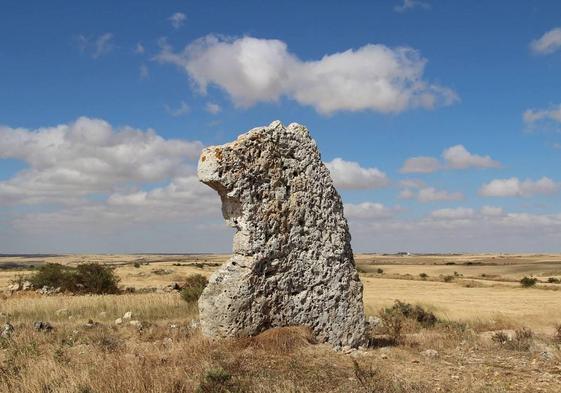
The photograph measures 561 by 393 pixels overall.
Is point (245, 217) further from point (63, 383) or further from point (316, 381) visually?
point (63, 383)

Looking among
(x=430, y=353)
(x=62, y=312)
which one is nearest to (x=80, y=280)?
(x=62, y=312)

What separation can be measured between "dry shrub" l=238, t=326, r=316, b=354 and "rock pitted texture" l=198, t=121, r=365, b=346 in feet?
1.01

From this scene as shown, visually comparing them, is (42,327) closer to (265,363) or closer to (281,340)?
(281,340)

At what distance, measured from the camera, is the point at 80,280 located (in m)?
34.9

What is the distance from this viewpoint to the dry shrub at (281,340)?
9.46 metres

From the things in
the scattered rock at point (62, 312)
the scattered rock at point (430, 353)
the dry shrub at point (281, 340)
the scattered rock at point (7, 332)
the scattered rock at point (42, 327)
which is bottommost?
the scattered rock at point (62, 312)

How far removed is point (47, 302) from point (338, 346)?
1582 cm

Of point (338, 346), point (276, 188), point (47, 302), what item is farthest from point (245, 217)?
point (47, 302)

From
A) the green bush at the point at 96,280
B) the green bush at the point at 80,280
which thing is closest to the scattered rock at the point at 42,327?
the green bush at the point at 96,280

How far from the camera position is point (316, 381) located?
7375 millimetres

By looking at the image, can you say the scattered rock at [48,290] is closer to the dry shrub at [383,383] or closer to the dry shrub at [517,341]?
the dry shrub at [517,341]

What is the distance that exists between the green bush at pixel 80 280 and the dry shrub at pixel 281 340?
26.0 meters

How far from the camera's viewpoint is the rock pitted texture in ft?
33.9

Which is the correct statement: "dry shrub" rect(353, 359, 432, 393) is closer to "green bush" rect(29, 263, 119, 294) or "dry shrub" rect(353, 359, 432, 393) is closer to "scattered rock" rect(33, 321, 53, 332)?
"scattered rock" rect(33, 321, 53, 332)
